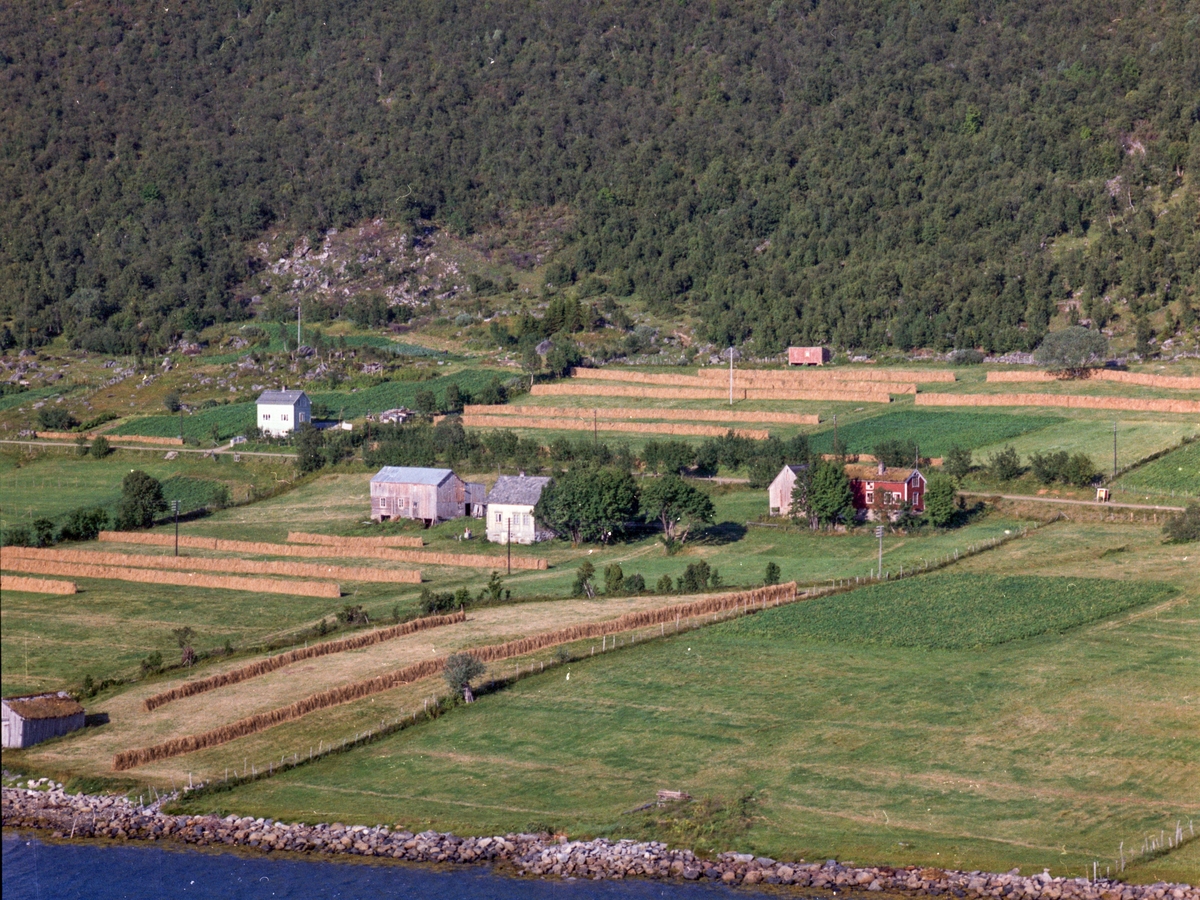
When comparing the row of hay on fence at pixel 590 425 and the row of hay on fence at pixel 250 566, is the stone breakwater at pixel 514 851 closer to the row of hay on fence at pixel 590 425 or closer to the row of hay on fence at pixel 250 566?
the row of hay on fence at pixel 250 566

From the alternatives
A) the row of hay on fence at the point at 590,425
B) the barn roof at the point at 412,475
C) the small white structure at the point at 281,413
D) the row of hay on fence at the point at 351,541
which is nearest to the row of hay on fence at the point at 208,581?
the row of hay on fence at the point at 351,541

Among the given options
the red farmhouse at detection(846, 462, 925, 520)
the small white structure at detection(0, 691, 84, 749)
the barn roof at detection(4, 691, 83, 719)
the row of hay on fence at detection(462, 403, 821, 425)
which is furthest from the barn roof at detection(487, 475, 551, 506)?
the barn roof at detection(4, 691, 83, 719)

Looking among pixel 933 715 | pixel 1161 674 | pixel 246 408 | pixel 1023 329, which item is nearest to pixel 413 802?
pixel 933 715

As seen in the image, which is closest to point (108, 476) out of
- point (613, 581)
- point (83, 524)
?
point (83, 524)

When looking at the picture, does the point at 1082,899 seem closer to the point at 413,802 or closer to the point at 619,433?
the point at 413,802

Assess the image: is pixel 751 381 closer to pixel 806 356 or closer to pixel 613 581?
pixel 806 356

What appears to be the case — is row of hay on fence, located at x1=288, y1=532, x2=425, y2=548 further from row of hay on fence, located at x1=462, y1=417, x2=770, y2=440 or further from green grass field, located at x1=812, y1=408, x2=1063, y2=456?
green grass field, located at x1=812, y1=408, x2=1063, y2=456
